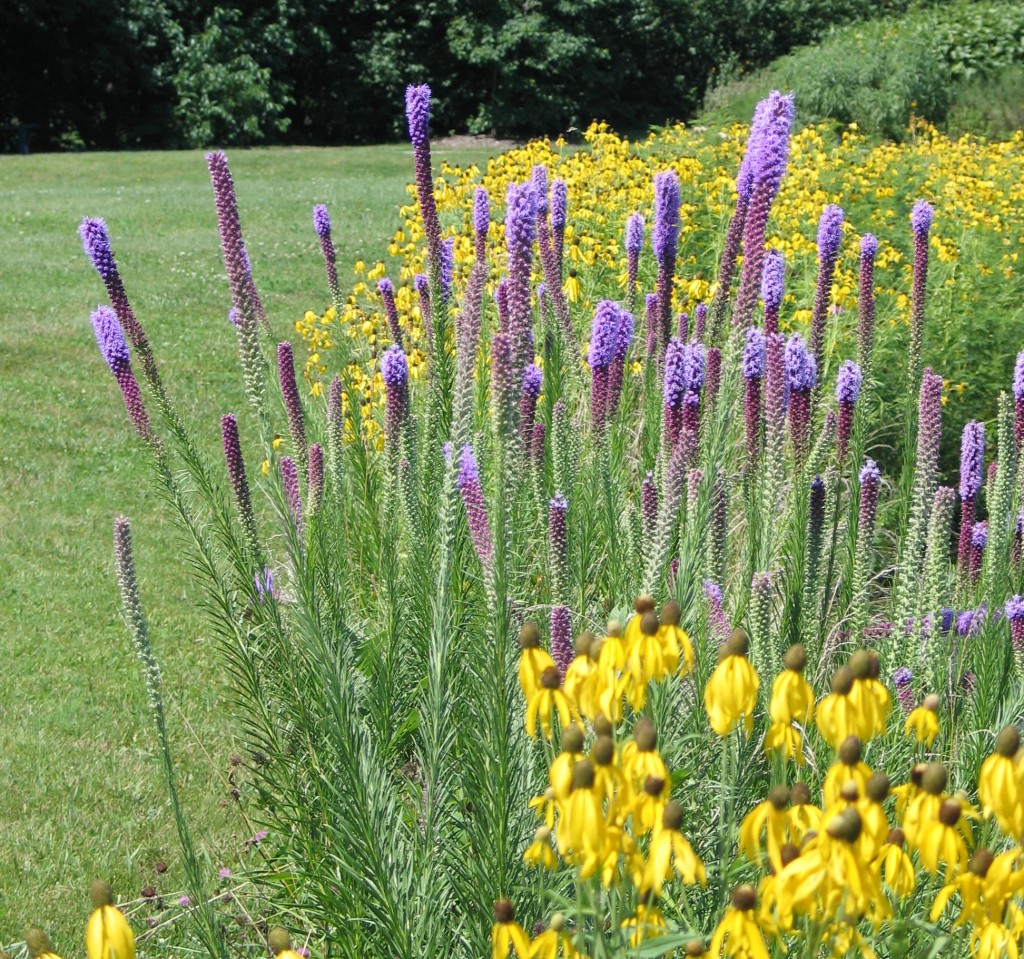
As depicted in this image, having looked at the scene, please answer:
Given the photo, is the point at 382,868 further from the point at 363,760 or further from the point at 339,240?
the point at 339,240

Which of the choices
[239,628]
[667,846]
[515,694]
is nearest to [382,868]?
[515,694]

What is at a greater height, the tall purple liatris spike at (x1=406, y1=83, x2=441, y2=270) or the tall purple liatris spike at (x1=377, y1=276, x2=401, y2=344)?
the tall purple liatris spike at (x1=406, y1=83, x2=441, y2=270)

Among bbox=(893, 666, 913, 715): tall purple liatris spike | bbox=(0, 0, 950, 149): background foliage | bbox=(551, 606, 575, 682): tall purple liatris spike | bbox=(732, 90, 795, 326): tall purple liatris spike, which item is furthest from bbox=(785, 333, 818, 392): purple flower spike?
bbox=(0, 0, 950, 149): background foliage

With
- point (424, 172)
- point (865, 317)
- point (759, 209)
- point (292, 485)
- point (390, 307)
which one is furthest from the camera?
point (390, 307)

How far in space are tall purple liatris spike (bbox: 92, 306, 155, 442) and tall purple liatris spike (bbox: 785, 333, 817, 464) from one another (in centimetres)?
143

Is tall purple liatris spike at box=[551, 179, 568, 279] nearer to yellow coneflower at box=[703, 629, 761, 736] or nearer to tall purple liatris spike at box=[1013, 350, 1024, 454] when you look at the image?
tall purple liatris spike at box=[1013, 350, 1024, 454]

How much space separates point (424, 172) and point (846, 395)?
1177mm

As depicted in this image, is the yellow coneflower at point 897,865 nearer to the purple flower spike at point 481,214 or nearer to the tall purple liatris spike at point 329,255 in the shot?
the purple flower spike at point 481,214

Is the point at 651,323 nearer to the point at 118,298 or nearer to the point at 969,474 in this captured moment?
the point at 969,474

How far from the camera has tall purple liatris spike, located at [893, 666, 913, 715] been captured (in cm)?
302

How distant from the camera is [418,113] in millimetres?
3305

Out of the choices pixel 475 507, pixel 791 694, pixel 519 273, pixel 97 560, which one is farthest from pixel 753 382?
pixel 97 560

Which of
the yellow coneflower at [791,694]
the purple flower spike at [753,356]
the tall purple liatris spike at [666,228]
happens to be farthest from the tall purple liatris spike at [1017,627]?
the yellow coneflower at [791,694]

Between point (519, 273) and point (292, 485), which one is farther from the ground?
point (519, 273)
